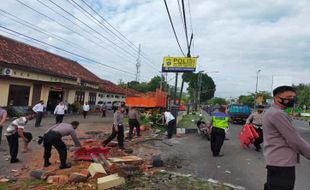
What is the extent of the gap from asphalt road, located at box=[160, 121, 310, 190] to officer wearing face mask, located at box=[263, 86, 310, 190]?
3.62m

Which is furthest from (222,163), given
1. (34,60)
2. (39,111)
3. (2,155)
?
(34,60)

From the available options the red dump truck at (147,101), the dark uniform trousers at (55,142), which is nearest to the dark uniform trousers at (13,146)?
the dark uniform trousers at (55,142)

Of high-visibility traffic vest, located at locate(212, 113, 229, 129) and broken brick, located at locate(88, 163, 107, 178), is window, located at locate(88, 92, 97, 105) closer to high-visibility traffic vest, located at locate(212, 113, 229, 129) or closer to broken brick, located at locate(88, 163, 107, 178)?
high-visibility traffic vest, located at locate(212, 113, 229, 129)

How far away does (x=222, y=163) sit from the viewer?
960 centimetres

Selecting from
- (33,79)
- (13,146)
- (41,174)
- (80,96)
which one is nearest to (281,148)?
(41,174)

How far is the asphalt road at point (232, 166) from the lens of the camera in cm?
757

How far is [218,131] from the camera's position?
1074cm

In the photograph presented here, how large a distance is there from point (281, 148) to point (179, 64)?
20.9m

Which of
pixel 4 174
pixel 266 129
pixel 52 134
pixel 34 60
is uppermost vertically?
pixel 34 60

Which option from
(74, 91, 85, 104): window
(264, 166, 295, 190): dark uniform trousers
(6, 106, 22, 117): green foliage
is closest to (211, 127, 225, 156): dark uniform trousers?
(264, 166, 295, 190): dark uniform trousers

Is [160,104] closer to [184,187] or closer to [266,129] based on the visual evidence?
[184,187]

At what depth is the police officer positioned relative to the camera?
35.1ft

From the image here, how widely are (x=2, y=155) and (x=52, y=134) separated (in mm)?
2944

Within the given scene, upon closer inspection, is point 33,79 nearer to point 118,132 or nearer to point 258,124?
point 118,132
